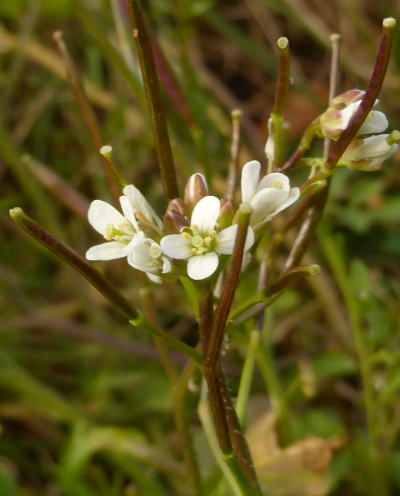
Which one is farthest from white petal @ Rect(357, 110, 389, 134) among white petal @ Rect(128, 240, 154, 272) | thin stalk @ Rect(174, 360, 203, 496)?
thin stalk @ Rect(174, 360, 203, 496)

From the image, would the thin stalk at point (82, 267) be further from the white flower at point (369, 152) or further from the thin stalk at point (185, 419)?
the white flower at point (369, 152)

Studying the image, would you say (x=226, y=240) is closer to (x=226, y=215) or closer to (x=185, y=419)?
(x=226, y=215)

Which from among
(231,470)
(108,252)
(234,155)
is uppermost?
(234,155)

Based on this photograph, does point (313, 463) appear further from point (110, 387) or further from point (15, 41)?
point (15, 41)

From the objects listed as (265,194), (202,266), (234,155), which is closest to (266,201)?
(265,194)

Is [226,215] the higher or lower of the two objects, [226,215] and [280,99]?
the lower

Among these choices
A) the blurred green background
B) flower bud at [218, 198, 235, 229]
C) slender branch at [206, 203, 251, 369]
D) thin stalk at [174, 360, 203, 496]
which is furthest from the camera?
the blurred green background

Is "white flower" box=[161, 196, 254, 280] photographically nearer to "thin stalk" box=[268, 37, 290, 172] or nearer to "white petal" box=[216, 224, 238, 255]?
"white petal" box=[216, 224, 238, 255]
